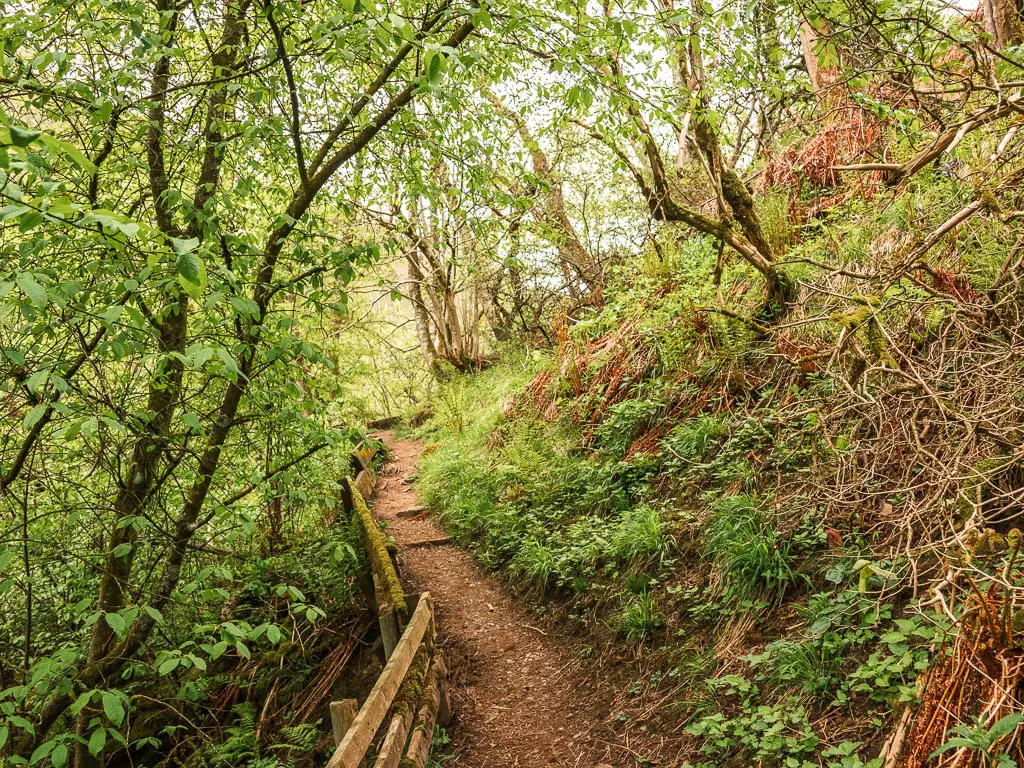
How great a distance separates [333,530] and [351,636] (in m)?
2.19

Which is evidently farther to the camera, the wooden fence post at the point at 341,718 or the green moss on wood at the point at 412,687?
the green moss on wood at the point at 412,687

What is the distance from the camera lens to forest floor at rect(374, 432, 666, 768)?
16.1 feet

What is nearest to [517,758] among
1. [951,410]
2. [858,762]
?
[858,762]

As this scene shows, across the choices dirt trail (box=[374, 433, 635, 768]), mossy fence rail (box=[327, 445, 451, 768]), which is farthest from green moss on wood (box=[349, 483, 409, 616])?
dirt trail (box=[374, 433, 635, 768])

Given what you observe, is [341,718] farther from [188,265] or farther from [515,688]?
[188,265]

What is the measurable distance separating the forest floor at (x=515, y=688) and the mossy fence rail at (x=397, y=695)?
0.39 meters

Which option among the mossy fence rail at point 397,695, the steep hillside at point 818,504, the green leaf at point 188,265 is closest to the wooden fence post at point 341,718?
the mossy fence rail at point 397,695

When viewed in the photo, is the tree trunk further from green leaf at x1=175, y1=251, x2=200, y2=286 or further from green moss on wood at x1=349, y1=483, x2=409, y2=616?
green moss on wood at x1=349, y1=483, x2=409, y2=616

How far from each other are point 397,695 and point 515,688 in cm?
147

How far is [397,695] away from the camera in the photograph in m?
4.91

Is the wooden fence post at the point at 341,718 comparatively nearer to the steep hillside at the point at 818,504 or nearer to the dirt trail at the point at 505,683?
the dirt trail at the point at 505,683

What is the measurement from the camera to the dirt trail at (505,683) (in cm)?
501

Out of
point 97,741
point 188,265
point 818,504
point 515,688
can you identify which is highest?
point 188,265

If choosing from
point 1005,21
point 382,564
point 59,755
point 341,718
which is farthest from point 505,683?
point 1005,21
